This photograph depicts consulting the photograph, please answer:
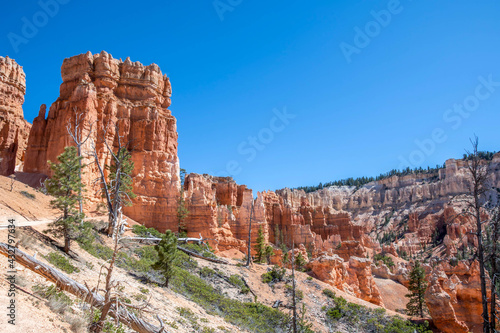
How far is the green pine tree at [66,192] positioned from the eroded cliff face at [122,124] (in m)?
14.3

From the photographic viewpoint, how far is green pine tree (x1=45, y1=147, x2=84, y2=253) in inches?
688

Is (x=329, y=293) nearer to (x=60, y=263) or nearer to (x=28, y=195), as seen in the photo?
(x=60, y=263)

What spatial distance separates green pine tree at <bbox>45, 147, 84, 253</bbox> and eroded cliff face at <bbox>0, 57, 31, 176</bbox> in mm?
26655

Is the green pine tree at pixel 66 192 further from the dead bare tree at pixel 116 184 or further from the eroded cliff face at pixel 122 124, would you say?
the eroded cliff face at pixel 122 124

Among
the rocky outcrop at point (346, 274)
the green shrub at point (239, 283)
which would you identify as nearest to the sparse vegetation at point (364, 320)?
the rocky outcrop at point (346, 274)

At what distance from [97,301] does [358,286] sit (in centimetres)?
3112

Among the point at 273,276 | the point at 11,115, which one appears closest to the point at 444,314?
the point at 273,276

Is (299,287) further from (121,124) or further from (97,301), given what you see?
(121,124)

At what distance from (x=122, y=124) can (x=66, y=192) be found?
20711mm

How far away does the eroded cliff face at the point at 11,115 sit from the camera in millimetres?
42469

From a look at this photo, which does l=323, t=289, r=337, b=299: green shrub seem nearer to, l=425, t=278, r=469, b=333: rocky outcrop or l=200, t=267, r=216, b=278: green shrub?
l=425, t=278, r=469, b=333: rocky outcrop

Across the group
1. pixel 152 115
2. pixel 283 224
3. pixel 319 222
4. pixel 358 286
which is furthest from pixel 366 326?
pixel 319 222

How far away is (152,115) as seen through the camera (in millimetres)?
40688

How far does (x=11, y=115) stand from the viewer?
146ft
